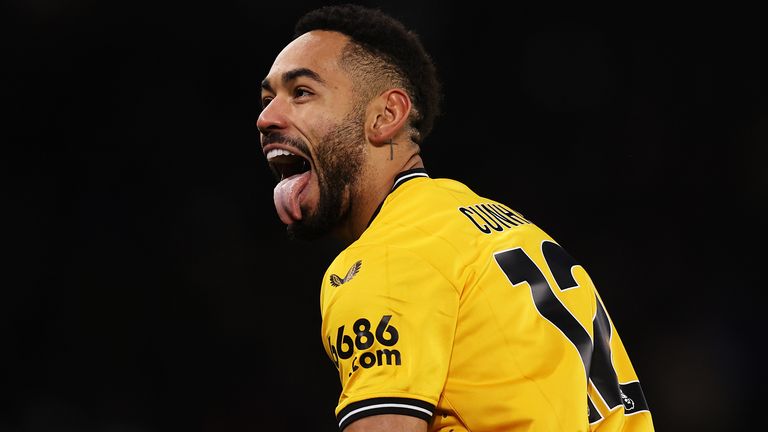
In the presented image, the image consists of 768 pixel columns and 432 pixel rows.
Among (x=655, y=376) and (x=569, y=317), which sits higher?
(x=569, y=317)

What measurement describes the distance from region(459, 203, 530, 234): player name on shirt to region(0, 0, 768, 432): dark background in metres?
3.70

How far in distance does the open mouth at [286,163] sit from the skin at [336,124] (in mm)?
24

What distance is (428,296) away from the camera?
5.82 ft

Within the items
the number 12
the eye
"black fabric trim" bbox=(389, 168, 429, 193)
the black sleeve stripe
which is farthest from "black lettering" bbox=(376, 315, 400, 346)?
the eye

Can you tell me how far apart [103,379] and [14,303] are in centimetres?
83

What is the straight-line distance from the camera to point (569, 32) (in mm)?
6078

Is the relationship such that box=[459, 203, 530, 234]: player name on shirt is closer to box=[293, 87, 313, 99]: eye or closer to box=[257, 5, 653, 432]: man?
box=[257, 5, 653, 432]: man

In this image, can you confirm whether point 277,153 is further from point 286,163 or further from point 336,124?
point 336,124

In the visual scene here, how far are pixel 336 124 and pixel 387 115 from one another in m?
0.17

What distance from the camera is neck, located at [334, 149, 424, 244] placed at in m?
2.39

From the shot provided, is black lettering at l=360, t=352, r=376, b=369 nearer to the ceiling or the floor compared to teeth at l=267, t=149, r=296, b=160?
nearer to the floor

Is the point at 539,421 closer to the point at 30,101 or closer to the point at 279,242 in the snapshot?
the point at 279,242

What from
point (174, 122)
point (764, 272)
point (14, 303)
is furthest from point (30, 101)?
point (764, 272)

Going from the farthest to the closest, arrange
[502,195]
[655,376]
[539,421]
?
[502,195] → [655,376] → [539,421]
